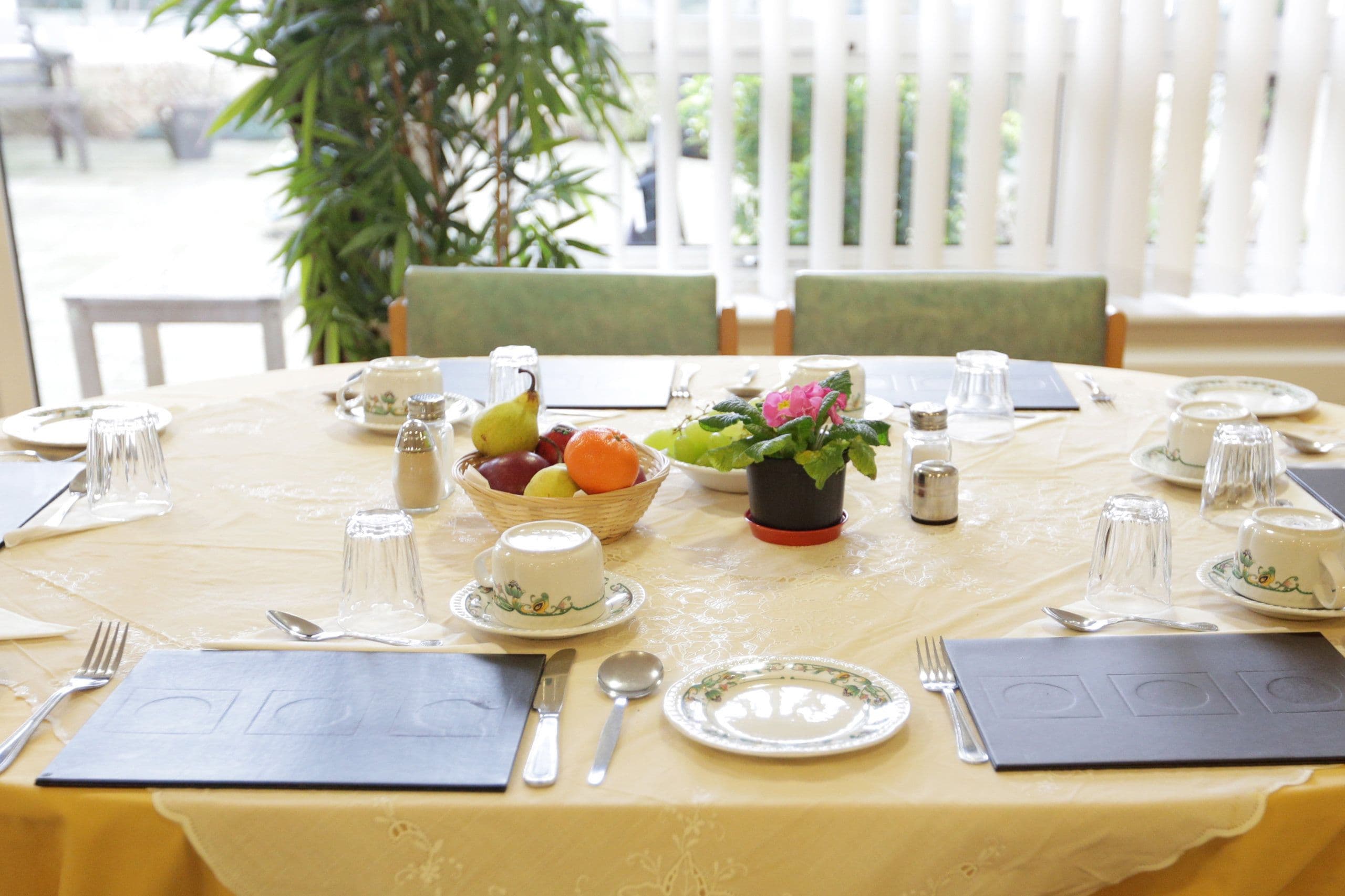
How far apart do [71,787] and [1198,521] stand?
1061 millimetres

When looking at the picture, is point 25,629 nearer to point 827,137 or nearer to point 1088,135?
point 827,137

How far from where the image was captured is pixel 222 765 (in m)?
0.83

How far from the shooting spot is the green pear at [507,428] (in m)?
1.32

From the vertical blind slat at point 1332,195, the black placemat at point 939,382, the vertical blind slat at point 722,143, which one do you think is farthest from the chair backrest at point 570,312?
the vertical blind slat at point 1332,195

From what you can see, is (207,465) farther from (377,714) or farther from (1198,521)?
(1198,521)

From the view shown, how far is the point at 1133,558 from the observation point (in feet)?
3.57

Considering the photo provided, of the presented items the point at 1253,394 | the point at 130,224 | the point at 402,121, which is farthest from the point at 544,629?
the point at 130,224

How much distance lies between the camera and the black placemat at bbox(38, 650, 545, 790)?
2.67 feet

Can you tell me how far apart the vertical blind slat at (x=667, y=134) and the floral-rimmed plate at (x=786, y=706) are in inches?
92.9

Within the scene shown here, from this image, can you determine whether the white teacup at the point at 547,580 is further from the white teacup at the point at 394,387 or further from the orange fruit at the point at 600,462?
the white teacup at the point at 394,387

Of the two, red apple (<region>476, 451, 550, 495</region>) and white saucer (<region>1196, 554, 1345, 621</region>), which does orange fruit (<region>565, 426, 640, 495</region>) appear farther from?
white saucer (<region>1196, 554, 1345, 621</region>)

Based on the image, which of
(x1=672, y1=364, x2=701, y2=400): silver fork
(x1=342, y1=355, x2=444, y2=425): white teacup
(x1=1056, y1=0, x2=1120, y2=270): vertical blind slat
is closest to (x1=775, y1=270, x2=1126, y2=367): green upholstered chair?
(x1=672, y1=364, x2=701, y2=400): silver fork

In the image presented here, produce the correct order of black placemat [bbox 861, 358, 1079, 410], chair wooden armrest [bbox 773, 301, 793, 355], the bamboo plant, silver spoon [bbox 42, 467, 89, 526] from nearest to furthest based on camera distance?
silver spoon [bbox 42, 467, 89, 526], black placemat [bbox 861, 358, 1079, 410], chair wooden armrest [bbox 773, 301, 793, 355], the bamboo plant

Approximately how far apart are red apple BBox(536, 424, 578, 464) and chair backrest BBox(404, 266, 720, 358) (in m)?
0.86
